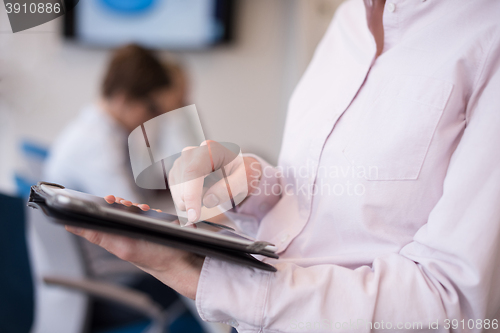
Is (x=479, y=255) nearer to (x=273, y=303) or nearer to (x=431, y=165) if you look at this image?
(x=431, y=165)

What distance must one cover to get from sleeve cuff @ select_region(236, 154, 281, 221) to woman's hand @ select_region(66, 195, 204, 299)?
189mm

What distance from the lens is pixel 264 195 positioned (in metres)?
0.62

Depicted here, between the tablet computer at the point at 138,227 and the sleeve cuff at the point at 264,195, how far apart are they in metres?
0.22

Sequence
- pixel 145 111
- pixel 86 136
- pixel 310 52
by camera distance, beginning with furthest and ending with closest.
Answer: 1. pixel 310 52
2. pixel 145 111
3. pixel 86 136

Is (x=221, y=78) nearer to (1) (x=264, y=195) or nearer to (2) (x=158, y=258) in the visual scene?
(1) (x=264, y=195)

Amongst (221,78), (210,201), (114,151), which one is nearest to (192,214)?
(210,201)

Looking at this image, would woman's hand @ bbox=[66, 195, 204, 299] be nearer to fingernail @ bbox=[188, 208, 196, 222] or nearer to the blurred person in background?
fingernail @ bbox=[188, 208, 196, 222]

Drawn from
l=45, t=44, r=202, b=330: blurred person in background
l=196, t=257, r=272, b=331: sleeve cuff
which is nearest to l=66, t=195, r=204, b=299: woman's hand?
l=196, t=257, r=272, b=331: sleeve cuff

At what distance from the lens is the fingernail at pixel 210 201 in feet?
1.51

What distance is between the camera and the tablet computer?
1.05 ft

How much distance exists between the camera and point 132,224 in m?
0.34

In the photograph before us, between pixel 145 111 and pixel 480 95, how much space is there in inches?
49.1

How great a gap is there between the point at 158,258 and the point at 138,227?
8 centimetres

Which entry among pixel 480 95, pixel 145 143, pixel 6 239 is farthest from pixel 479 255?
pixel 6 239
